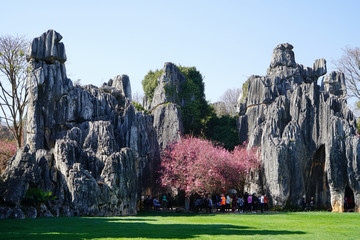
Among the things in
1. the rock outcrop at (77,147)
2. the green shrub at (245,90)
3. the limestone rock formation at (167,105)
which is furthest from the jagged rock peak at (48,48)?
the green shrub at (245,90)

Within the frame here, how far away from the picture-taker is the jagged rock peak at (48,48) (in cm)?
4019

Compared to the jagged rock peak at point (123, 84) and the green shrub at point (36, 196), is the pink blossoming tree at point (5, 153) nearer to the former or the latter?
the jagged rock peak at point (123, 84)

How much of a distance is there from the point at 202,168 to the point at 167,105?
18.4 metres

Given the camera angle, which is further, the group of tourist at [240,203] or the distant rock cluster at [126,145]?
the group of tourist at [240,203]

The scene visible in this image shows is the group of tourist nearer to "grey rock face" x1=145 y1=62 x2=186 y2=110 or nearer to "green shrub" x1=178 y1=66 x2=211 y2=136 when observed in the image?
"green shrub" x1=178 y1=66 x2=211 y2=136

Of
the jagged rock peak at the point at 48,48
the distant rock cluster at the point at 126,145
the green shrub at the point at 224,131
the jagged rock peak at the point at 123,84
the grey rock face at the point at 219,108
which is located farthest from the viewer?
the grey rock face at the point at 219,108

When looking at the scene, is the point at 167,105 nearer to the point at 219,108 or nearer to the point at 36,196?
the point at 219,108

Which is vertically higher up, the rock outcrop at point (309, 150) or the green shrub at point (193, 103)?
the green shrub at point (193, 103)

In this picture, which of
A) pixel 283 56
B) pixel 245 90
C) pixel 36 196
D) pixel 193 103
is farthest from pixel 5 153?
pixel 283 56

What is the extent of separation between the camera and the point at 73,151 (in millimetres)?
30672

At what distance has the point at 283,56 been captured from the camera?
2341 inches

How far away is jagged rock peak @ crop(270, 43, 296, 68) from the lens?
194ft

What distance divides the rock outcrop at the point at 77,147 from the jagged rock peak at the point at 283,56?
21.1 m

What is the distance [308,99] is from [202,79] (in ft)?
70.9
